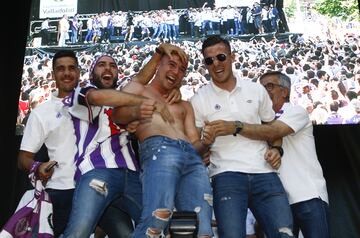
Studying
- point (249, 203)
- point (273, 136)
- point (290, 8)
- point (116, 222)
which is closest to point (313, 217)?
point (249, 203)

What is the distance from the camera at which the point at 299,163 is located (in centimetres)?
297

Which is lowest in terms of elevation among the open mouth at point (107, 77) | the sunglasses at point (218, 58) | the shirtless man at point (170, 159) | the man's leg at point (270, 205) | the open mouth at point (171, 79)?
the man's leg at point (270, 205)

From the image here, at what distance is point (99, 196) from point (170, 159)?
1.33ft

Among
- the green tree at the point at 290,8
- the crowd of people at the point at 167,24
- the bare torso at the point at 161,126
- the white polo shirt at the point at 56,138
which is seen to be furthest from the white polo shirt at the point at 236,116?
Result: the green tree at the point at 290,8

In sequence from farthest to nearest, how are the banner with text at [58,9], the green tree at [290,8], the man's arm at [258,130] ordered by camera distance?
the banner with text at [58,9] → the green tree at [290,8] → the man's arm at [258,130]

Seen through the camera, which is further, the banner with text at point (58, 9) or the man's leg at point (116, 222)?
the banner with text at point (58, 9)

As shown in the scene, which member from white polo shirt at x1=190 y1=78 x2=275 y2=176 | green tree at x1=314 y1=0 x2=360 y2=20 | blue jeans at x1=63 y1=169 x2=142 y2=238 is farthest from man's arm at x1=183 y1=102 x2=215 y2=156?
green tree at x1=314 y1=0 x2=360 y2=20

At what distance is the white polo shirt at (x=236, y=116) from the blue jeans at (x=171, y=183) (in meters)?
0.29

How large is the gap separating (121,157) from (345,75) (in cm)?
237

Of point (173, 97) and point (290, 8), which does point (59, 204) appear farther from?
point (290, 8)

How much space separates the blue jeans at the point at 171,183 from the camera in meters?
2.25

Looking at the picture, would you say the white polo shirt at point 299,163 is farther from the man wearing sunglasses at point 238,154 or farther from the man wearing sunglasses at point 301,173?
the man wearing sunglasses at point 238,154

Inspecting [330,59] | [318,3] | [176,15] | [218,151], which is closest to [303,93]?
[330,59]

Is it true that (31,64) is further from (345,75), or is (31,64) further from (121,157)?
(345,75)
